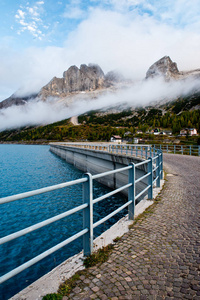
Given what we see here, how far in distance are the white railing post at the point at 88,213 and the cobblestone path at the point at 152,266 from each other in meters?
0.44

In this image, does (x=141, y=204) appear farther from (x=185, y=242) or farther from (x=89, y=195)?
(x=89, y=195)

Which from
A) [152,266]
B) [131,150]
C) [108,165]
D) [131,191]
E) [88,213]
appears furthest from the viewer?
[108,165]

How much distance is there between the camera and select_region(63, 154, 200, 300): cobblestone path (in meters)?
2.82

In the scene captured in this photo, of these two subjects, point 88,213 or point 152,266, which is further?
point 88,213

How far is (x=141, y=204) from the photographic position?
7.34m

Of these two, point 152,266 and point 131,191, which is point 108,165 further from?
point 152,266

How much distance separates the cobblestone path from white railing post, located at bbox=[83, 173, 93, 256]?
44 cm

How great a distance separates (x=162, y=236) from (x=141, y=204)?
8.85 ft

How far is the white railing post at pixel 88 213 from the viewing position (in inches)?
145

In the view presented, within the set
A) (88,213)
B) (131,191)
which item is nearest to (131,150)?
(131,191)

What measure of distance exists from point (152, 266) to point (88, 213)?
1.41 m

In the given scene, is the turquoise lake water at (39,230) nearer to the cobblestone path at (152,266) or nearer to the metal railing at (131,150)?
the cobblestone path at (152,266)

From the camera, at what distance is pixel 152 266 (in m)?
3.45

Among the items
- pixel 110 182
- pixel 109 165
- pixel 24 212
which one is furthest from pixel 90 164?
pixel 24 212
